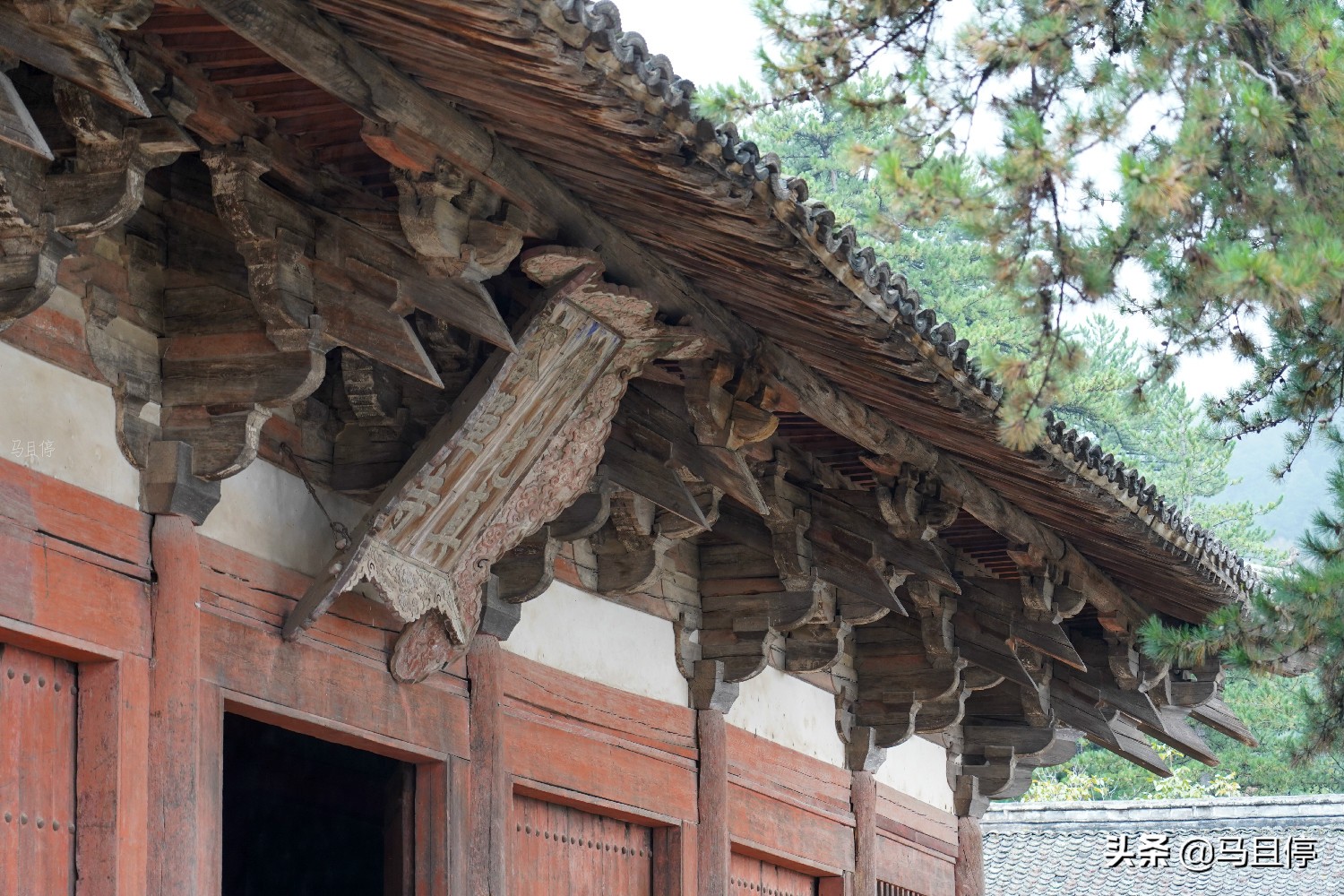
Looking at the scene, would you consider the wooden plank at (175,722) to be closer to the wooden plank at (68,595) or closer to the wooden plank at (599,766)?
the wooden plank at (68,595)

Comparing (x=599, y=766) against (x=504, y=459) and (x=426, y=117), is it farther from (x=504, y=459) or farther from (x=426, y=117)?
(x=426, y=117)

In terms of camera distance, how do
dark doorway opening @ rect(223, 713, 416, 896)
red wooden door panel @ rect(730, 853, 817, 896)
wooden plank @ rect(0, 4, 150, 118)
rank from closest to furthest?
wooden plank @ rect(0, 4, 150, 118), dark doorway opening @ rect(223, 713, 416, 896), red wooden door panel @ rect(730, 853, 817, 896)

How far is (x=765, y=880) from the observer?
8352 mm

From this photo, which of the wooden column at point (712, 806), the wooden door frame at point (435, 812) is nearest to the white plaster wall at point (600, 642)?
the wooden column at point (712, 806)

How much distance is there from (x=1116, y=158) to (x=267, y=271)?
2178 millimetres

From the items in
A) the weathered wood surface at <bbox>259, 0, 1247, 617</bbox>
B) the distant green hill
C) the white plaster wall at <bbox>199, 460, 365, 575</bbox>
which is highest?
the distant green hill

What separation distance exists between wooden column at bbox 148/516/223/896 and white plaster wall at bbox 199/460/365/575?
0.20 meters

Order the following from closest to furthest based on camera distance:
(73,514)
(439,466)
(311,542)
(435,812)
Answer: (73,514) < (439,466) < (311,542) < (435,812)

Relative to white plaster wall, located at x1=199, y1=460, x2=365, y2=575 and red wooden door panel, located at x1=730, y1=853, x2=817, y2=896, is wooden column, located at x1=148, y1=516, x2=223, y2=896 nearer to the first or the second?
white plaster wall, located at x1=199, y1=460, x2=365, y2=575

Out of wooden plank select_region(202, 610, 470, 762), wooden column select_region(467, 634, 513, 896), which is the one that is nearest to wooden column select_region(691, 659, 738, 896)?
wooden column select_region(467, 634, 513, 896)

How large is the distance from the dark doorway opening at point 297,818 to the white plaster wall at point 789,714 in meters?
1.60

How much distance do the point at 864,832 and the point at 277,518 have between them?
184 inches

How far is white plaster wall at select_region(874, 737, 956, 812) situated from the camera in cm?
980

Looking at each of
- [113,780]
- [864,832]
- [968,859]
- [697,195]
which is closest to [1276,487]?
[968,859]
